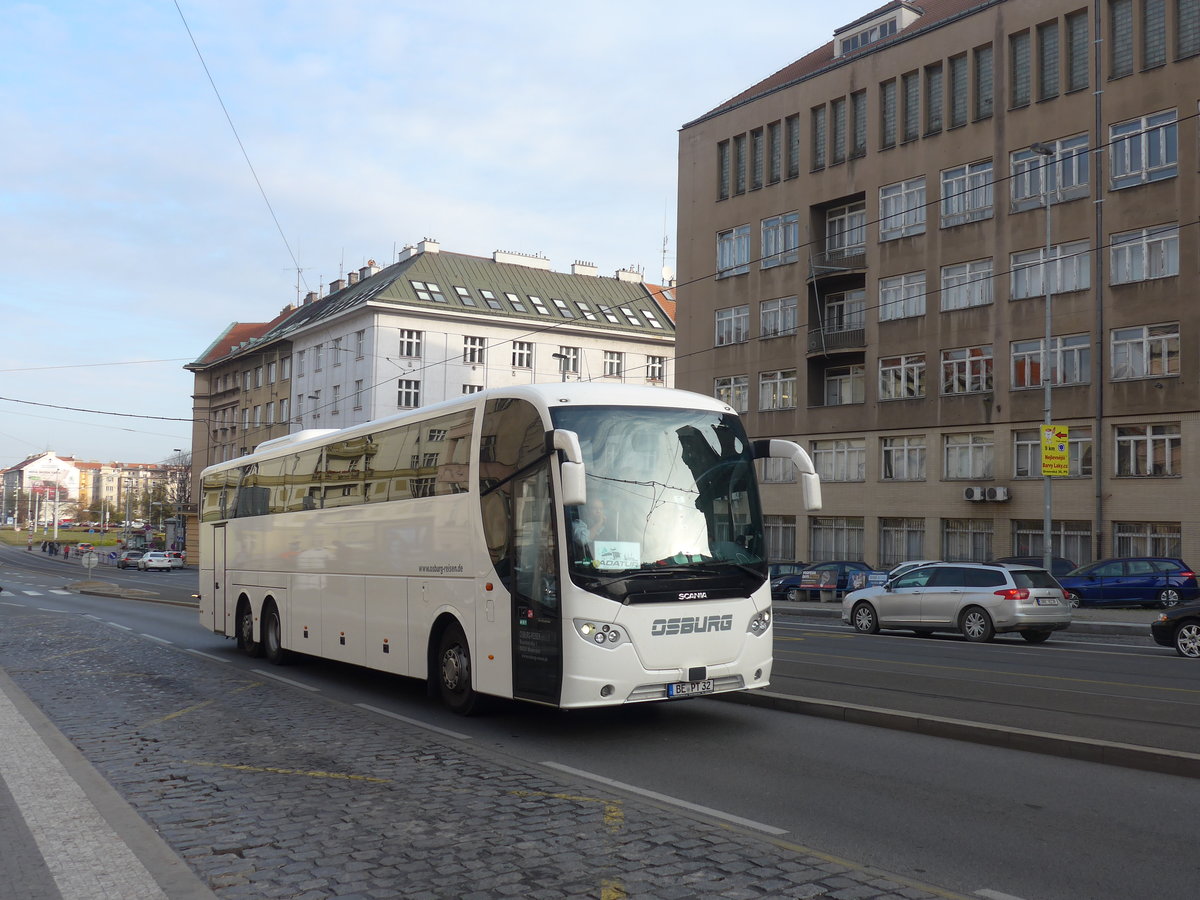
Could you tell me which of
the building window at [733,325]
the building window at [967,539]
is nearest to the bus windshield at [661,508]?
the building window at [967,539]

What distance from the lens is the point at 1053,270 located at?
36.5 metres

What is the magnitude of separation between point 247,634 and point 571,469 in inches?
429

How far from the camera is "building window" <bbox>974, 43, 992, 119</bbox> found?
38.6m

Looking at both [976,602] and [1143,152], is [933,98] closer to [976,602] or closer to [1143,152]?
[1143,152]

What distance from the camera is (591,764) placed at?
28.9 ft

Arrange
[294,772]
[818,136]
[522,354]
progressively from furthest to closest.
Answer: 1. [522,354]
2. [818,136]
3. [294,772]

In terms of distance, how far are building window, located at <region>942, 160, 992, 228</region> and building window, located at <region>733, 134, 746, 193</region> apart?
34.8 feet

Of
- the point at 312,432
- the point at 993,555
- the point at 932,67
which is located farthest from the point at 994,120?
the point at 312,432

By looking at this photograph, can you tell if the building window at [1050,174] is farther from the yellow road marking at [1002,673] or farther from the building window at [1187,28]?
the yellow road marking at [1002,673]

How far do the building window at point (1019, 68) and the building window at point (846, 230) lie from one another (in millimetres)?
7243

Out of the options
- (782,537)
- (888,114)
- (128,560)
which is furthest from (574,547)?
(128,560)

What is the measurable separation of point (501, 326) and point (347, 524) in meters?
54.8

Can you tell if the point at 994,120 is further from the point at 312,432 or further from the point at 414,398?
the point at 414,398

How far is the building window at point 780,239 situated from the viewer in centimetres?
4547
